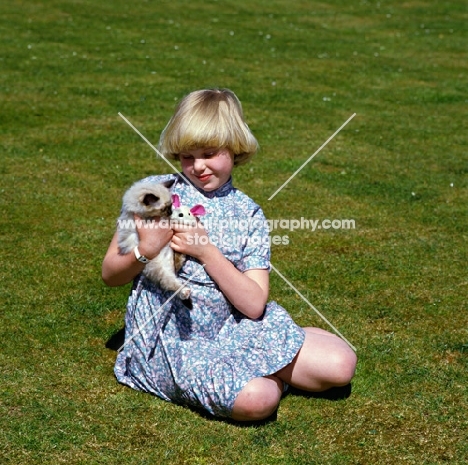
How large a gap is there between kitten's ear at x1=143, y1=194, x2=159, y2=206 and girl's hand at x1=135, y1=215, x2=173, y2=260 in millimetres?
102

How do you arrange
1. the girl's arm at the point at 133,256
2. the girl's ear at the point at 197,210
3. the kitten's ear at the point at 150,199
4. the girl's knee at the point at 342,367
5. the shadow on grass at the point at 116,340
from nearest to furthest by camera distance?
the kitten's ear at the point at 150,199 → the girl's arm at the point at 133,256 → the girl's ear at the point at 197,210 → the girl's knee at the point at 342,367 → the shadow on grass at the point at 116,340

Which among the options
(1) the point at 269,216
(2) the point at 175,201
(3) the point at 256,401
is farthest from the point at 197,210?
(1) the point at 269,216

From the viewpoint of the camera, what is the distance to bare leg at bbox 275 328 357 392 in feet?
13.7

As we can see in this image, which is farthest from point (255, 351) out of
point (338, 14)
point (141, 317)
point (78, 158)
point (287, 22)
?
point (338, 14)

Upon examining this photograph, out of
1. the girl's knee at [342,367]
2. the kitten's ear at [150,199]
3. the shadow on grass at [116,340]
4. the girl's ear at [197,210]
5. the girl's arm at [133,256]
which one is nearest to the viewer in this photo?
the kitten's ear at [150,199]

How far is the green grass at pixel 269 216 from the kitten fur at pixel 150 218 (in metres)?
0.66

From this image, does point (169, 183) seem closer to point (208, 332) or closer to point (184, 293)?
point (184, 293)

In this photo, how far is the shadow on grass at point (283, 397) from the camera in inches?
156

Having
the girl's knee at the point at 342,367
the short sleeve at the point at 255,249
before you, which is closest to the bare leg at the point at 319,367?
the girl's knee at the point at 342,367

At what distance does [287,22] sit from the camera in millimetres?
18125

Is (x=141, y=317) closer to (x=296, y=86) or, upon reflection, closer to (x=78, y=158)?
(x=78, y=158)

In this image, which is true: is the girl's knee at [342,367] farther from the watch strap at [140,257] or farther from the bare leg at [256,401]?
the watch strap at [140,257]

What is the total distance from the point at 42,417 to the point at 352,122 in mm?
7555

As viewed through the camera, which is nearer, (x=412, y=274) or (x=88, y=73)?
(x=412, y=274)
